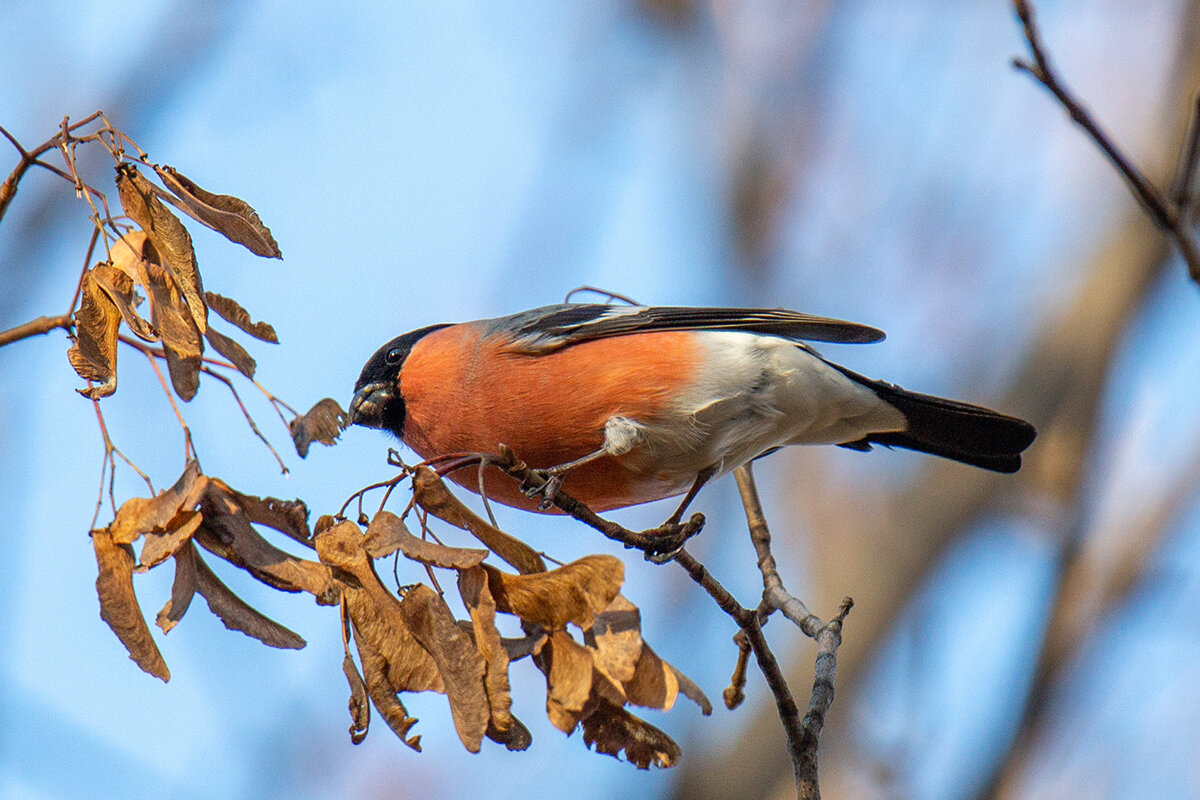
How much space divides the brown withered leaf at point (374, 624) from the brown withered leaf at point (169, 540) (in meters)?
0.22

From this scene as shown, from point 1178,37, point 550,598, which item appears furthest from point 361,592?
point 1178,37

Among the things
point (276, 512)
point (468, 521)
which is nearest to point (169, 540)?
point (276, 512)

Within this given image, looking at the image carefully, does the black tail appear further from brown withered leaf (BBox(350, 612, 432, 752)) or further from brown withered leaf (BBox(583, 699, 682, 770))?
brown withered leaf (BBox(350, 612, 432, 752))

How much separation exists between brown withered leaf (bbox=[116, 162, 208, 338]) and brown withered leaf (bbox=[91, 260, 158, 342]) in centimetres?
7

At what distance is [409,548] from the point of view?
6.44 ft

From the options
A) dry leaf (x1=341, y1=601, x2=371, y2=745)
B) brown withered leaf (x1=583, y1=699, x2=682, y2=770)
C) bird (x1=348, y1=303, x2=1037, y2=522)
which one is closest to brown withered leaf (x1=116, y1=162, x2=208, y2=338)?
dry leaf (x1=341, y1=601, x2=371, y2=745)

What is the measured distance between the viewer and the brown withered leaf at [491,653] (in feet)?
6.31

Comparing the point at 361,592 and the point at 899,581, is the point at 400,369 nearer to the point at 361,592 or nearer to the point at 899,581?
the point at 361,592

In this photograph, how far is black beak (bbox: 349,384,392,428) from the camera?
3.28 metres

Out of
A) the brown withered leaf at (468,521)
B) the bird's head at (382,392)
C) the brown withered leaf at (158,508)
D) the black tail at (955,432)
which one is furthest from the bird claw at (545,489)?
the black tail at (955,432)

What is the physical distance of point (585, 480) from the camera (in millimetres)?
2945

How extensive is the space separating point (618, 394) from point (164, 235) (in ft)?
4.09

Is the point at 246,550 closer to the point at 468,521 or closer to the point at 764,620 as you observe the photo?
the point at 468,521

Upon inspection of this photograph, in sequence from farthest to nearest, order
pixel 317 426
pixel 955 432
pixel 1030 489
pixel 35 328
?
pixel 1030 489 < pixel 955 432 < pixel 317 426 < pixel 35 328
